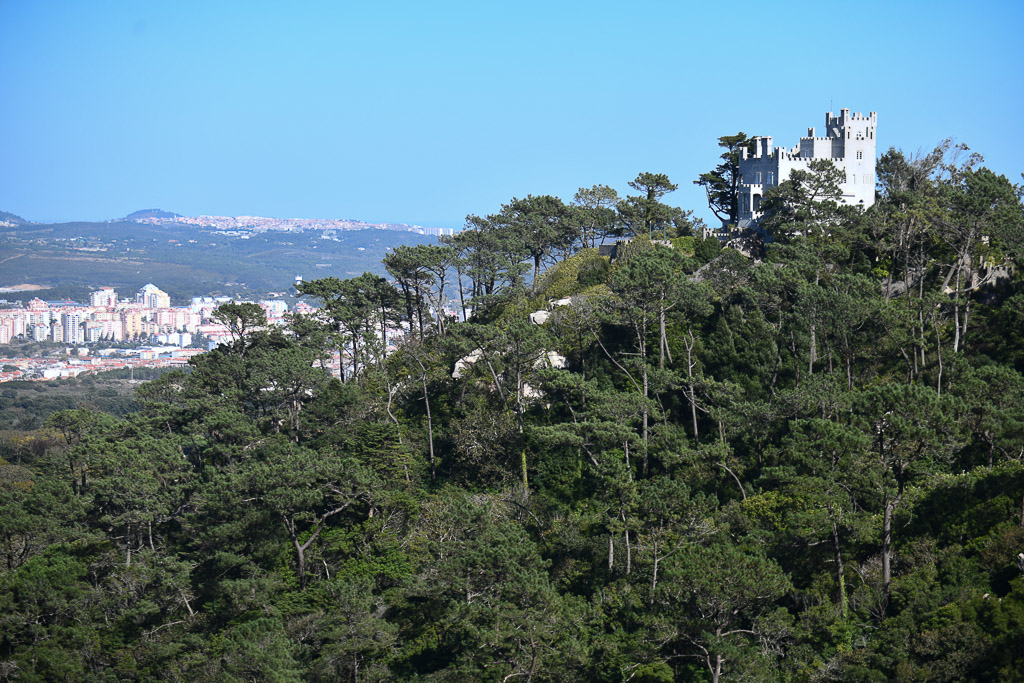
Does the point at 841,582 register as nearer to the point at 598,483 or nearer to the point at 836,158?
the point at 598,483

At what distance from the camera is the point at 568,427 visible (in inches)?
1357

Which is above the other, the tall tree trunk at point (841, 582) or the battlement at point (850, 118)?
the battlement at point (850, 118)

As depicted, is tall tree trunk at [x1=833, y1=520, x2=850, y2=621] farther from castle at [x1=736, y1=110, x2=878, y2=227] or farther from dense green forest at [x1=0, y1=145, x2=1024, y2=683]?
castle at [x1=736, y1=110, x2=878, y2=227]

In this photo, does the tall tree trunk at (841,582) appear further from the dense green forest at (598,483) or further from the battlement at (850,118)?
the battlement at (850,118)

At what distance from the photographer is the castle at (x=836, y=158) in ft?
164

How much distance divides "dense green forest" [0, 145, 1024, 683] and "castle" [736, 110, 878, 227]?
95.7 inches

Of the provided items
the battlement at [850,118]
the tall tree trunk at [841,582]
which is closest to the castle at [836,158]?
the battlement at [850,118]

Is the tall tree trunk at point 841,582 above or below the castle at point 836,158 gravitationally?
below

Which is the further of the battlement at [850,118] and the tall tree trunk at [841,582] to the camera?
the battlement at [850,118]

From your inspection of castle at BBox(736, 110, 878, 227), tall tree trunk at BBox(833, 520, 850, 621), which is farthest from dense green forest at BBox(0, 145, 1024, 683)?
castle at BBox(736, 110, 878, 227)

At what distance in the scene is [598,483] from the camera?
34.3 meters

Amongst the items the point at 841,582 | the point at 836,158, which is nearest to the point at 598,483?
the point at 841,582

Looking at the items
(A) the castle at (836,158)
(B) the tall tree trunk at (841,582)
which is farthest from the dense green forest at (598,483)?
(A) the castle at (836,158)

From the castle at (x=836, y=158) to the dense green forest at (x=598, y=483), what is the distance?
2.43 meters
